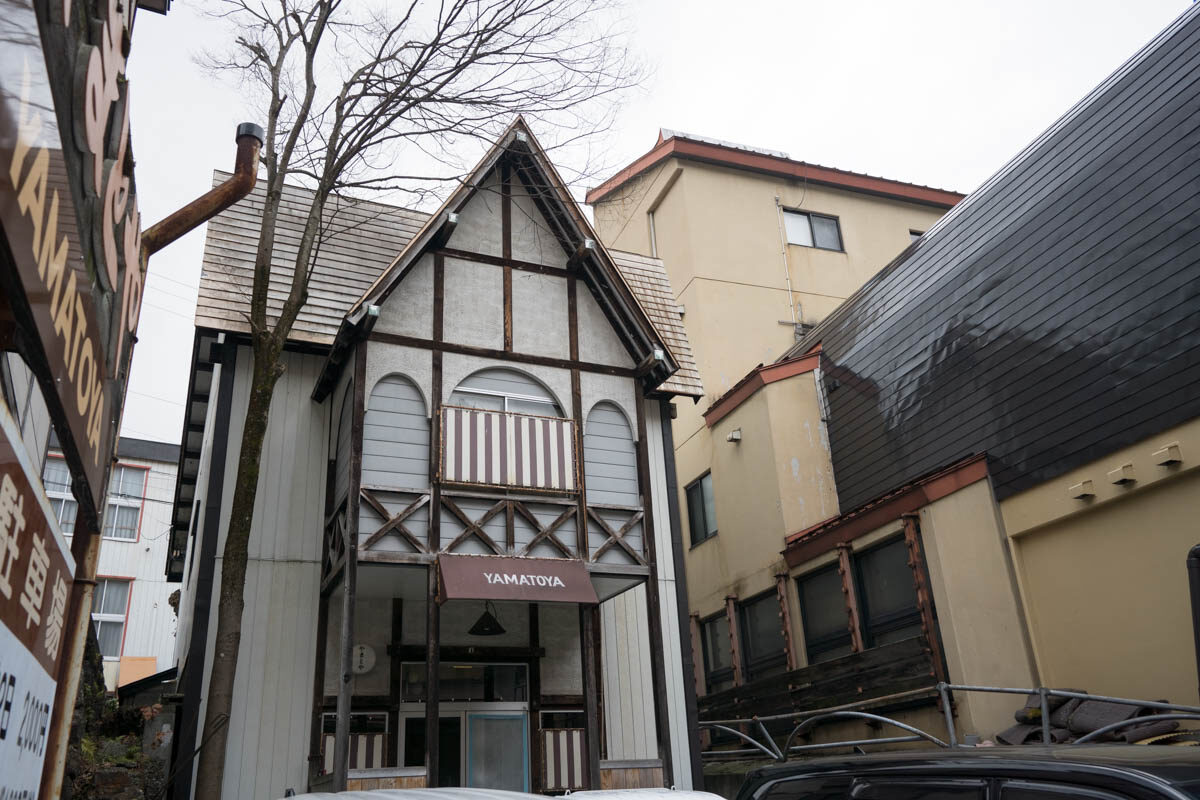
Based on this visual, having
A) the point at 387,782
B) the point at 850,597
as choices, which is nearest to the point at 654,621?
the point at 387,782

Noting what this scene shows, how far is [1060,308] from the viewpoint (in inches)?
551

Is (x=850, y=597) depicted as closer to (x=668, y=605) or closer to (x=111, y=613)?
(x=668, y=605)

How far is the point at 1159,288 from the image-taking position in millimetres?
12352

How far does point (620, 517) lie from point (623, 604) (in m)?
1.97

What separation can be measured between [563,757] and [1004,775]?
35.2 ft

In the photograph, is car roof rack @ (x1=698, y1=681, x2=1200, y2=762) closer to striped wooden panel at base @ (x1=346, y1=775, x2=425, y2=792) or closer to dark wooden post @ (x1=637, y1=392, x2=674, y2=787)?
dark wooden post @ (x1=637, y1=392, x2=674, y2=787)

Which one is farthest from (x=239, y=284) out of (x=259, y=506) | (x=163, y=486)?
(x=163, y=486)

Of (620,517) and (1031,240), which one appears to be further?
(1031,240)

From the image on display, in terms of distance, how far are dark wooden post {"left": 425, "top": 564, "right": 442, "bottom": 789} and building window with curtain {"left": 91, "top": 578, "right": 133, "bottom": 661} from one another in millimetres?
25278

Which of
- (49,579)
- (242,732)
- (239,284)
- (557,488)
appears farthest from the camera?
(239,284)

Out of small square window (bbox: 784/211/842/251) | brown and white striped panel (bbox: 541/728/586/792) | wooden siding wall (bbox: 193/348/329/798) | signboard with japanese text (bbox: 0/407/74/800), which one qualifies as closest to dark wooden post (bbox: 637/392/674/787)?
brown and white striped panel (bbox: 541/728/586/792)

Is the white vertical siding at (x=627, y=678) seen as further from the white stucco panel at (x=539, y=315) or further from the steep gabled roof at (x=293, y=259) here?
the steep gabled roof at (x=293, y=259)

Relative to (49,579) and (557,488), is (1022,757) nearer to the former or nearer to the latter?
(49,579)

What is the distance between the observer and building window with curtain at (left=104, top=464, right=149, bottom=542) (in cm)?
3262
